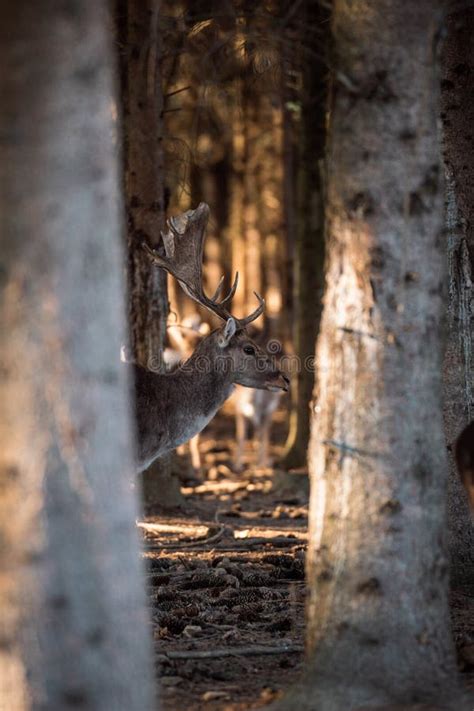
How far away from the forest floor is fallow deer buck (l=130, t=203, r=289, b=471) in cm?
99

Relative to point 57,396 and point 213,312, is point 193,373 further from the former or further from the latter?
point 57,396

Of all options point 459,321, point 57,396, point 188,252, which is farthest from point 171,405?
point 57,396

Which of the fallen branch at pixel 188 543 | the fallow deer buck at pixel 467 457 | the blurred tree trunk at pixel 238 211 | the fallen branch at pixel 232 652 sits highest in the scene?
the blurred tree trunk at pixel 238 211

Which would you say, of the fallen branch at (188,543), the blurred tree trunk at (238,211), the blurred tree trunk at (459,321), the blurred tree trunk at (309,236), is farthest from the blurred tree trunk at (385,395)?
the blurred tree trunk at (238,211)

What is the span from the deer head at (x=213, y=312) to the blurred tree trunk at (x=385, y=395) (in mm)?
4133

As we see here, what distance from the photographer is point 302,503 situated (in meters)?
12.5

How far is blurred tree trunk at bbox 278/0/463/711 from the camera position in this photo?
16.2ft

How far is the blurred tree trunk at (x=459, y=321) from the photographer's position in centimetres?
726

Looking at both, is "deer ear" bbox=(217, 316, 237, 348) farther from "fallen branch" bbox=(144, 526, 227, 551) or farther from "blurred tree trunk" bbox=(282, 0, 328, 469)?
"blurred tree trunk" bbox=(282, 0, 328, 469)

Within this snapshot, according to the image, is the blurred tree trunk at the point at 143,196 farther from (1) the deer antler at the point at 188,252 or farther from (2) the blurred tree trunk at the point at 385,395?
(2) the blurred tree trunk at the point at 385,395

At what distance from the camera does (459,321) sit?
7320mm

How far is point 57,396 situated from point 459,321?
406cm

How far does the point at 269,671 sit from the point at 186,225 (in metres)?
4.76

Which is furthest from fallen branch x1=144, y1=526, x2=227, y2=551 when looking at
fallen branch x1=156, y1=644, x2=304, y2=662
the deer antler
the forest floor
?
fallen branch x1=156, y1=644, x2=304, y2=662
